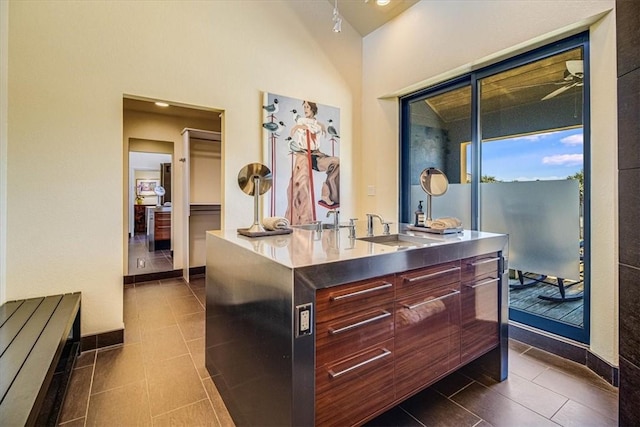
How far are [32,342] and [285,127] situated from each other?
8.74ft

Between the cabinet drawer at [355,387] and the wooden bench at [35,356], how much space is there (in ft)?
3.38

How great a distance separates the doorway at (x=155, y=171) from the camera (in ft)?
14.4

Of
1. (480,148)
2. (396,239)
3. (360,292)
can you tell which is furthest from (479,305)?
(480,148)

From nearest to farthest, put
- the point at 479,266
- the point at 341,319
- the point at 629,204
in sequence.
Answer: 1. the point at 341,319
2. the point at 629,204
3. the point at 479,266

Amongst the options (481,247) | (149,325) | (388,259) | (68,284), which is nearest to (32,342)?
(68,284)

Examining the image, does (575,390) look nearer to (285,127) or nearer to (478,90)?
(478,90)

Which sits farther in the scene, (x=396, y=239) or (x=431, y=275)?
(x=396, y=239)

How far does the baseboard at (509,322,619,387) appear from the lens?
2.04 metres

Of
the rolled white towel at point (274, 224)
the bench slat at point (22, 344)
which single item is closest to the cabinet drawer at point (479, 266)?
the rolled white towel at point (274, 224)

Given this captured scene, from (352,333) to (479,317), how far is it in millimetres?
1036

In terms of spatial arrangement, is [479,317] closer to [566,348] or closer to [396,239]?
[396,239]

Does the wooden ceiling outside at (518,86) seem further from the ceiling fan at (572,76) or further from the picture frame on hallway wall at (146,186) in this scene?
the picture frame on hallway wall at (146,186)

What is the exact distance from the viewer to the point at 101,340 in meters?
2.48

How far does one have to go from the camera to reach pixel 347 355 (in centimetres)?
128
